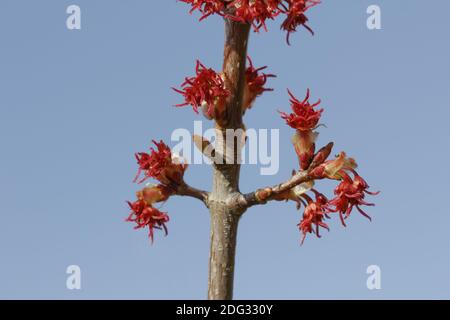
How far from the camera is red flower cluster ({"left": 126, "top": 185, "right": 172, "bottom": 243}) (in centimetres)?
556

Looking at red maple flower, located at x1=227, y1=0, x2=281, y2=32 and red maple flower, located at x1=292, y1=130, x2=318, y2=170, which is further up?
red maple flower, located at x1=227, y1=0, x2=281, y2=32

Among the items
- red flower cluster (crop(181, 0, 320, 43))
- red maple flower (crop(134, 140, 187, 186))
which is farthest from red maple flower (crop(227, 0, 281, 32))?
red maple flower (crop(134, 140, 187, 186))

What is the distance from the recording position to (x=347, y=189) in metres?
5.16

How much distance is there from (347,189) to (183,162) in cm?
114

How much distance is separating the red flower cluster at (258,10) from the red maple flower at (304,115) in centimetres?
48

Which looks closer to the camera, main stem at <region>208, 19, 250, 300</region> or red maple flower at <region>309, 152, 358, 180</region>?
red maple flower at <region>309, 152, 358, 180</region>

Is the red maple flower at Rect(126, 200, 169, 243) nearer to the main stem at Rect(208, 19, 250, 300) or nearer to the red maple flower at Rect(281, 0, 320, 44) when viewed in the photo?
the main stem at Rect(208, 19, 250, 300)

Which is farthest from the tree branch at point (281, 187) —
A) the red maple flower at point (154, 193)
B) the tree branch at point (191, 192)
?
the red maple flower at point (154, 193)

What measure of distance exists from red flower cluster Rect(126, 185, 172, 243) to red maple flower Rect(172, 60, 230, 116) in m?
0.63

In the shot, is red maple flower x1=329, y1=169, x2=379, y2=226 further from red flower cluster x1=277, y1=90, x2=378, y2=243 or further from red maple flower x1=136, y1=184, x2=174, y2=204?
red maple flower x1=136, y1=184, x2=174, y2=204

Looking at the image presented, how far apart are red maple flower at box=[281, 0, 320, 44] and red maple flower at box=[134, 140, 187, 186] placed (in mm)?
1108

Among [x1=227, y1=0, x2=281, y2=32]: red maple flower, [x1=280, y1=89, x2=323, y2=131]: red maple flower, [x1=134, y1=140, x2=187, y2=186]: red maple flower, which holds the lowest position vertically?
[x1=134, y1=140, x2=187, y2=186]: red maple flower
